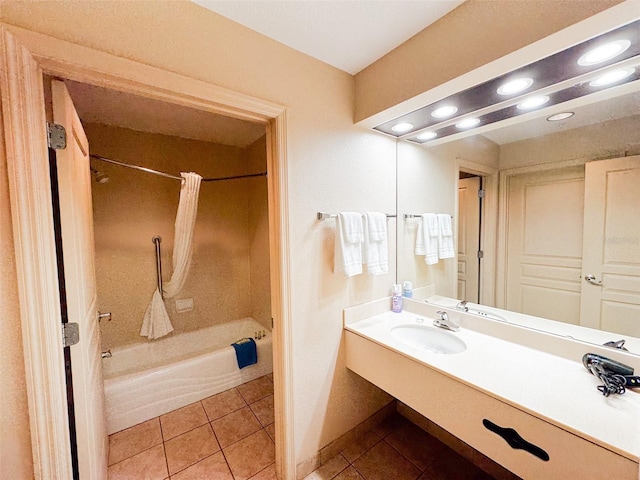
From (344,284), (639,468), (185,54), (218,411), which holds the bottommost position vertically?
(218,411)

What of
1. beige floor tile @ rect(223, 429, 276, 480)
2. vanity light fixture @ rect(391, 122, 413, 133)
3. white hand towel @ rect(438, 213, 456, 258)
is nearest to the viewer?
beige floor tile @ rect(223, 429, 276, 480)

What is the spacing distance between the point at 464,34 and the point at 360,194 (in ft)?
2.95

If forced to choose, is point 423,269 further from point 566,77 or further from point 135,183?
point 135,183

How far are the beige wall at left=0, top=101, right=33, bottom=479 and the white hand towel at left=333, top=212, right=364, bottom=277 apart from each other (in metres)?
1.28

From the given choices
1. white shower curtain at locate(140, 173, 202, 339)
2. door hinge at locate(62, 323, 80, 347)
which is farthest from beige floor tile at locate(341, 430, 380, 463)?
white shower curtain at locate(140, 173, 202, 339)

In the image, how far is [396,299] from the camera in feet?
6.05

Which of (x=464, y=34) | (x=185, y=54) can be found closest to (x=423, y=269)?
(x=464, y=34)

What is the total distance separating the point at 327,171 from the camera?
150 cm

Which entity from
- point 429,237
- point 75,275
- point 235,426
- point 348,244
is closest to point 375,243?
point 348,244

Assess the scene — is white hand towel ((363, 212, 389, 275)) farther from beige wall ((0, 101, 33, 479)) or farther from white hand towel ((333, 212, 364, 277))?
beige wall ((0, 101, 33, 479))

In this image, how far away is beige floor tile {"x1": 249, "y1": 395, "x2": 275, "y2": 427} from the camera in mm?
1958

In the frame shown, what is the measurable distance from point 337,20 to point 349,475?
2443mm

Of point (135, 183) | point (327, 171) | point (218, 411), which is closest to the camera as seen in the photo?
point (327, 171)

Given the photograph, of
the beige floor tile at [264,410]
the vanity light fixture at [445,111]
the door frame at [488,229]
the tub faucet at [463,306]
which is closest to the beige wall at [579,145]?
the door frame at [488,229]
